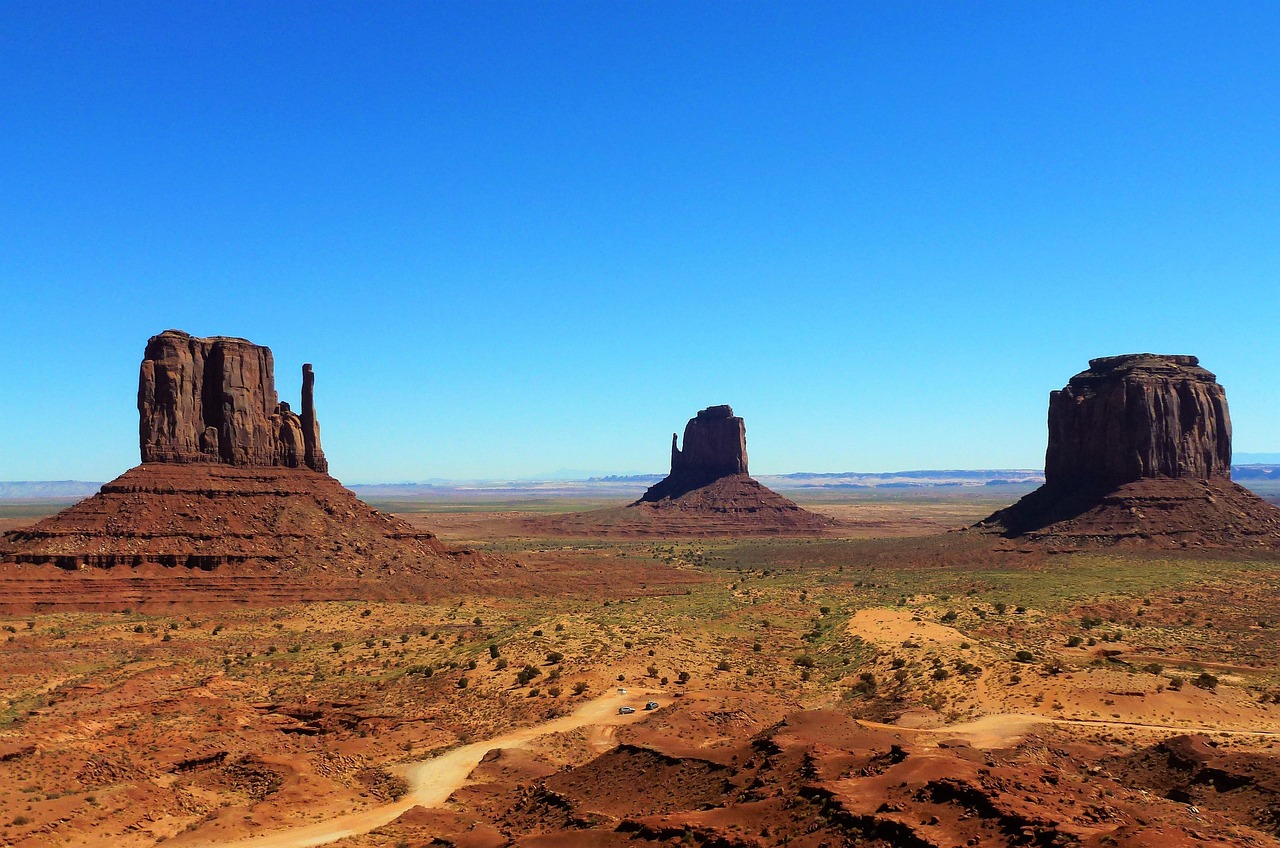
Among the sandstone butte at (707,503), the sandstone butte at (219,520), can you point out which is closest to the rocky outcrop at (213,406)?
the sandstone butte at (219,520)

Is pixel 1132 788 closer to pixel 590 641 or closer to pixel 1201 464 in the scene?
pixel 590 641

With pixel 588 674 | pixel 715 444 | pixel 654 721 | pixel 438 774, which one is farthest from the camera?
pixel 715 444

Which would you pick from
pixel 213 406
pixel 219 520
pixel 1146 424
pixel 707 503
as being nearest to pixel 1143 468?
pixel 1146 424

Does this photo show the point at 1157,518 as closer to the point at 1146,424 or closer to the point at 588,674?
the point at 1146,424

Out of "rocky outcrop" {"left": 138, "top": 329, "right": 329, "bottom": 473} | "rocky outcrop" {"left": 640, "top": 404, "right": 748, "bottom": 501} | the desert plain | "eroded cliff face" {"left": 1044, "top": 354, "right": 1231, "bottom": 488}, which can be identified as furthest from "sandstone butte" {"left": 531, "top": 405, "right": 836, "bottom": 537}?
the desert plain

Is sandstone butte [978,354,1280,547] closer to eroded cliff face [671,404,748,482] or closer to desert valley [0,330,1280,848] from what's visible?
desert valley [0,330,1280,848]

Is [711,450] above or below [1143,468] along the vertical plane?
above

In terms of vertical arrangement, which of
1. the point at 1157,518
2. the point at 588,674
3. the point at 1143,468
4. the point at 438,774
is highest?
the point at 1143,468
